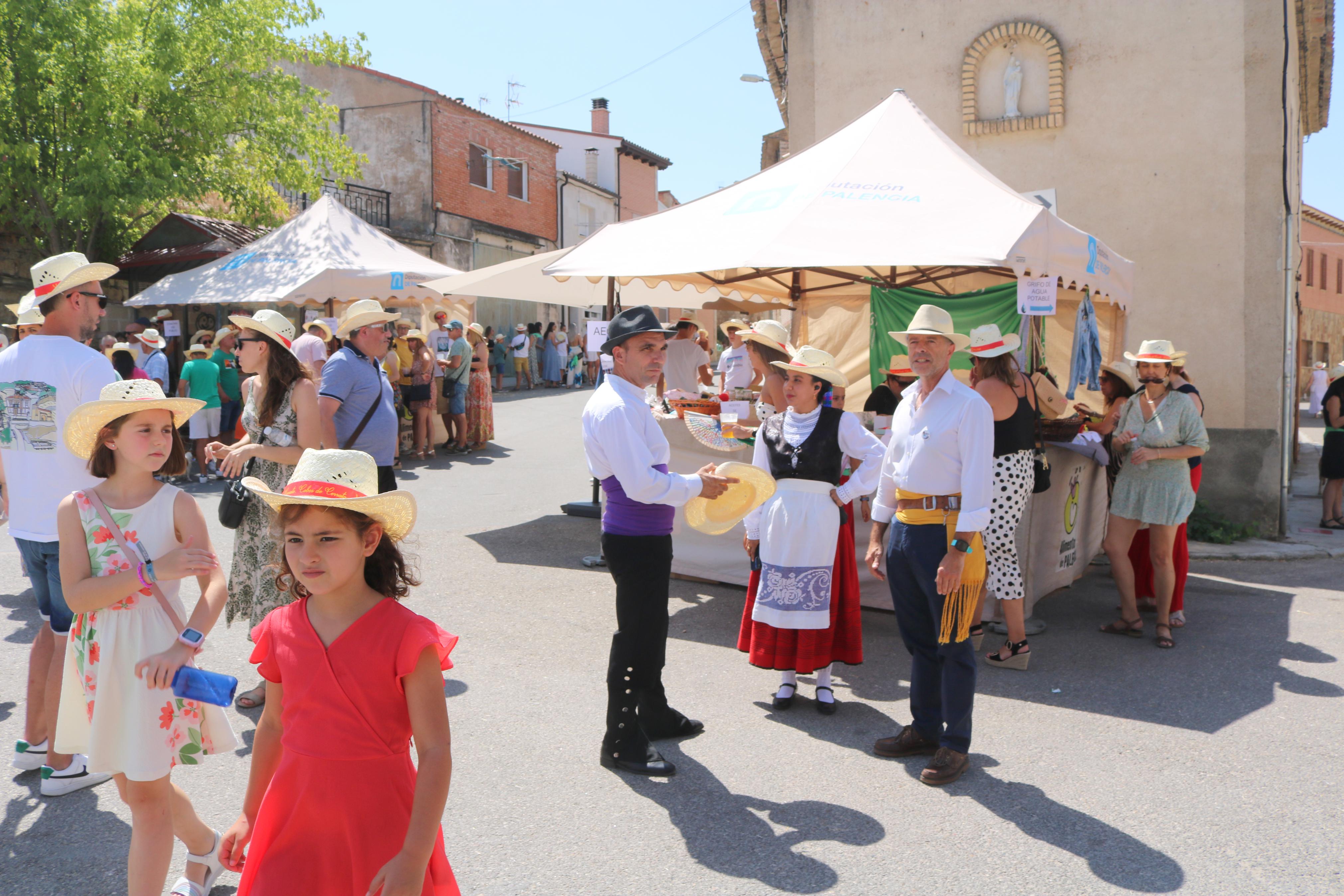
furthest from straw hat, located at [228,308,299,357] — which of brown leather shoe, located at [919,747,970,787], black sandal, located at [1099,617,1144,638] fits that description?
black sandal, located at [1099,617,1144,638]

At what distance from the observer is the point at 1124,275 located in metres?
8.80

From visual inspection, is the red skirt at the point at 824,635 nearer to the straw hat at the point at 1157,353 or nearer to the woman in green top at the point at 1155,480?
the woman in green top at the point at 1155,480

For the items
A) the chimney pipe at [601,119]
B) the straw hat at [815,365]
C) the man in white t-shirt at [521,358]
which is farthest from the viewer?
the chimney pipe at [601,119]

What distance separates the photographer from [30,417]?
12.5 feet

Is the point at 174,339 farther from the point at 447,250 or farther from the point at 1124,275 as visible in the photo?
the point at 1124,275

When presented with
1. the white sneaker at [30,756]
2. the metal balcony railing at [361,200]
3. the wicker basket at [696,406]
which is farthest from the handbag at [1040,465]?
the metal balcony railing at [361,200]

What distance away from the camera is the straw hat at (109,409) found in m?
2.95

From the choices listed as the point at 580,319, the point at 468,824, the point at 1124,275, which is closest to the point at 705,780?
the point at 468,824

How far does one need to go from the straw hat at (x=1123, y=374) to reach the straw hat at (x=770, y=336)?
2.49m

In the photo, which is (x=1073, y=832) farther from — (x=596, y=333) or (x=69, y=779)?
(x=596, y=333)

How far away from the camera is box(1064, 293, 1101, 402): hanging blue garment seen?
28.6 feet

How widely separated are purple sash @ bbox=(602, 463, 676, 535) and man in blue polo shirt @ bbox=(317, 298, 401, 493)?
4.71 ft

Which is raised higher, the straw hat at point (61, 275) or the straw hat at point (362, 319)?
the straw hat at point (61, 275)

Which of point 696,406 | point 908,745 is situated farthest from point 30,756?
point 696,406
